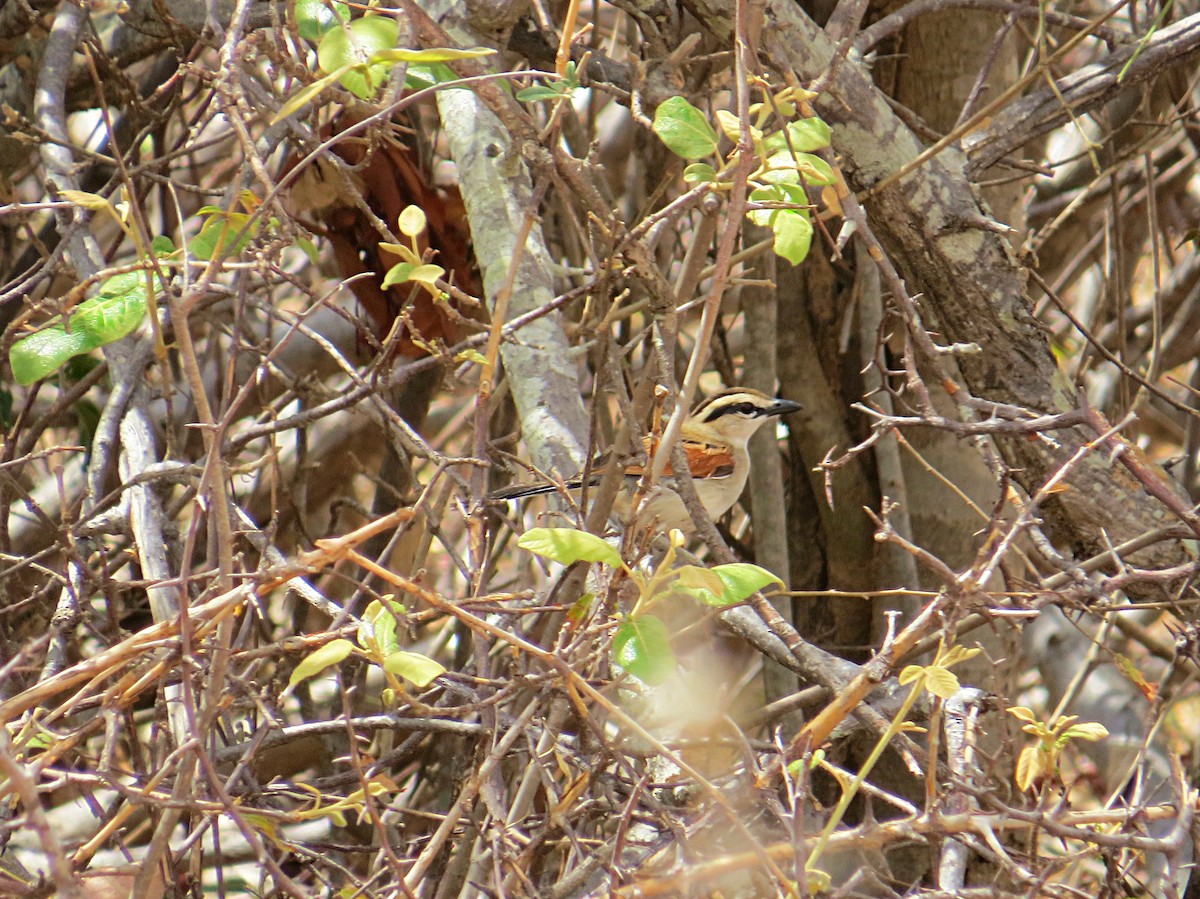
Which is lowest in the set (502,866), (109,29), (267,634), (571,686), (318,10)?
(267,634)

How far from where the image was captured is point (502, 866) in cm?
247

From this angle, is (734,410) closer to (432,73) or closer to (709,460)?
(709,460)

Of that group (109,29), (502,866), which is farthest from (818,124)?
(109,29)

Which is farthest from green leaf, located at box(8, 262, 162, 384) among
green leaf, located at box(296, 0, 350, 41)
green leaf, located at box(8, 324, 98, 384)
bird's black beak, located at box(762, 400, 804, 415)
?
bird's black beak, located at box(762, 400, 804, 415)

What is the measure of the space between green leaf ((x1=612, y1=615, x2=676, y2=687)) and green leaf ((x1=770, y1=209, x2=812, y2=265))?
77 centimetres

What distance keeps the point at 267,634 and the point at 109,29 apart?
300 cm

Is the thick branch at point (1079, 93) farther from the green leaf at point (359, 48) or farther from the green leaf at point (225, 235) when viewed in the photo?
the green leaf at point (225, 235)

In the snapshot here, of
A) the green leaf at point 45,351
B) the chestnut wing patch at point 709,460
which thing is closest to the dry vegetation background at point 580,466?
the green leaf at point 45,351

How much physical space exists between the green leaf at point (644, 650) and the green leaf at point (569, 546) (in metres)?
0.13

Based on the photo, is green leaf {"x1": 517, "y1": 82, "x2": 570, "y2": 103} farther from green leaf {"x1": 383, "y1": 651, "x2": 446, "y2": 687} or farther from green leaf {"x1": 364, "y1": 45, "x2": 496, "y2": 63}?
green leaf {"x1": 383, "y1": 651, "x2": 446, "y2": 687}

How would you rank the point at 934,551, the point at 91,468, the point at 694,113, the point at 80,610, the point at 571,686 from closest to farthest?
the point at 571,686 → the point at 694,113 → the point at 80,610 → the point at 91,468 → the point at 934,551

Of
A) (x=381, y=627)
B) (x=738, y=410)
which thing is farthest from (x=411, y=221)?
(x=738, y=410)

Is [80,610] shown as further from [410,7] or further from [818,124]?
[818,124]

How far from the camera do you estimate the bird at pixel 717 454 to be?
205 inches
